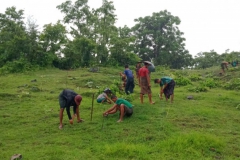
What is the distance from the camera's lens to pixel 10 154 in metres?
7.41

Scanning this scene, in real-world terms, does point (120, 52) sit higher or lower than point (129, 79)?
higher

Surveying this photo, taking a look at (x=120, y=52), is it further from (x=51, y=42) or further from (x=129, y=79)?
(x=129, y=79)

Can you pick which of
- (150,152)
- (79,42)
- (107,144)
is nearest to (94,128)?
(107,144)

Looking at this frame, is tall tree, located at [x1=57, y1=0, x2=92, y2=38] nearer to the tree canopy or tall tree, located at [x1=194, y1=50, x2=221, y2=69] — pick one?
the tree canopy

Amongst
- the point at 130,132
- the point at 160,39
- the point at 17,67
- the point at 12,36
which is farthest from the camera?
the point at 160,39

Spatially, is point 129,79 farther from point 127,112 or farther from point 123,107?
point 123,107

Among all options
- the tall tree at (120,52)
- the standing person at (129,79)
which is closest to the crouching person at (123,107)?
the standing person at (129,79)

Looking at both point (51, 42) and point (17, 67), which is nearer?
point (17, 67)

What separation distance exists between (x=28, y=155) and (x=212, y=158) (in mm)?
4586

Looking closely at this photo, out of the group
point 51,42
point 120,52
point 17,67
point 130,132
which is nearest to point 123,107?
point 130,132

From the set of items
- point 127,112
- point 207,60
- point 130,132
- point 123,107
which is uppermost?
point 207,60

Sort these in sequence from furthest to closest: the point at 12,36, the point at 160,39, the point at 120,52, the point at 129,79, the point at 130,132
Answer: the point at 160,39 → the point at 120,52 → the point at 12,36 → the point at 129,79 → the point at 130,132

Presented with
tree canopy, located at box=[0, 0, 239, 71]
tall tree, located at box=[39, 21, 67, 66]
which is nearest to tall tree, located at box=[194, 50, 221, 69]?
tree canopy, located at box=[0, 0, 239, 71]

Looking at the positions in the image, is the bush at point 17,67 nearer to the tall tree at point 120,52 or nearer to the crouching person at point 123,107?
the tall tree at point 120,52
